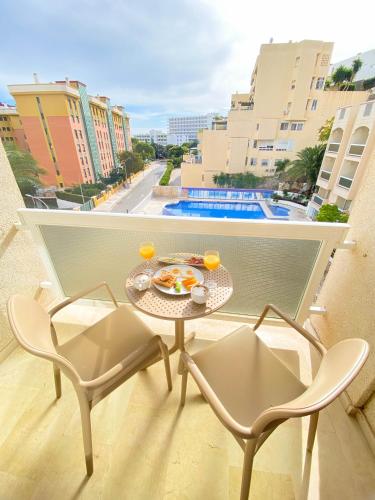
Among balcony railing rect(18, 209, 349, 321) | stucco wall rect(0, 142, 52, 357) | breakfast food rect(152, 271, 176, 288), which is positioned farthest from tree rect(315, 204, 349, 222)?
stucco wall rect(0, 142, 52, 357)

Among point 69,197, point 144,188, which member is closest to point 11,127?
point 69,197

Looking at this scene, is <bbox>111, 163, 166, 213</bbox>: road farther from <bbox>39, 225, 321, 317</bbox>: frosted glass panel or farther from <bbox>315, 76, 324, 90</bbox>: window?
<bbox>315, 76, 324, 90</bbox>: window

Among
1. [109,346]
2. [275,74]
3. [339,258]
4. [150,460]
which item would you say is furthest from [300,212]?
[150,460]

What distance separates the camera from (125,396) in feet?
3.60

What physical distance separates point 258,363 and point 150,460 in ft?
2.17

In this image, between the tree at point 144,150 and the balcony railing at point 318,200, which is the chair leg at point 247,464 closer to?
the balcony railing at point 318,200

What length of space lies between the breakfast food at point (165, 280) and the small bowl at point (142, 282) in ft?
0.12

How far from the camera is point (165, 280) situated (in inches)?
40.1

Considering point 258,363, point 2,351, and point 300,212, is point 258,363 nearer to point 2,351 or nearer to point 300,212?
point 2,351

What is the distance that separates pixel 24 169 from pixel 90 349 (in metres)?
1.52

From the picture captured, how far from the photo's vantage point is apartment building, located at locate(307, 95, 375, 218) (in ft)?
4.09

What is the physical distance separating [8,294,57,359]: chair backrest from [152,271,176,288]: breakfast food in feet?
1.62

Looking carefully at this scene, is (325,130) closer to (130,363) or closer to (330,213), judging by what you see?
(330,213)

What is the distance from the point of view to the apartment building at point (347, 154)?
1.25 metres
